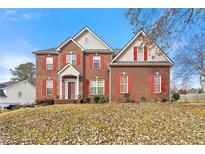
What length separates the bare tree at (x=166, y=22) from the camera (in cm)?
520

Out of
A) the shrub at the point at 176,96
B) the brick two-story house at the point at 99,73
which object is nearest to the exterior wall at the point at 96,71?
the brick two-story house at the point at 99,73

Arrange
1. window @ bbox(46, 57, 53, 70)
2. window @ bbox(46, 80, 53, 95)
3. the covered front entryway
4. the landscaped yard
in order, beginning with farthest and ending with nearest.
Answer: window @ bbox(46, 57, 53, 70), the covered front entryway, window @ bbox(46, 80, 53, 95), the landscaped yard

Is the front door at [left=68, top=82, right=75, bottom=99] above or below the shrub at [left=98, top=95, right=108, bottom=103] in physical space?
above

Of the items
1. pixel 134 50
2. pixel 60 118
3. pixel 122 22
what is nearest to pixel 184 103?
pixel 134 50

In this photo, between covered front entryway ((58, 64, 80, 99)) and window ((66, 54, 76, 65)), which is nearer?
covered front entryway ((58, 64, 80, 99))

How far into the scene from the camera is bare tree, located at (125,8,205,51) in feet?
17.0

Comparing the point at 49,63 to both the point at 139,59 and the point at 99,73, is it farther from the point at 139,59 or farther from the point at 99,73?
the point at 139,59

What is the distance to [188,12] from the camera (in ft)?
16.8

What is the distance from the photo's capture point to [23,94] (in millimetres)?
6027

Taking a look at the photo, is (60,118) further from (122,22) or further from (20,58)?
(122,22)

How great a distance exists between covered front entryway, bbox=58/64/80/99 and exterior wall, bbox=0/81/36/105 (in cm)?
99

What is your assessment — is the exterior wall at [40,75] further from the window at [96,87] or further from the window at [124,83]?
the window at [124,83]

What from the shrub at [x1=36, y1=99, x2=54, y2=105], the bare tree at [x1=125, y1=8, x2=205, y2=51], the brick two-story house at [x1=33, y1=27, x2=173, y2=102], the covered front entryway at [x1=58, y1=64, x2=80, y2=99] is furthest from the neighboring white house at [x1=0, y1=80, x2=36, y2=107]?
the bare tree at [x1=125, y1=8, x2=205, y2=51]

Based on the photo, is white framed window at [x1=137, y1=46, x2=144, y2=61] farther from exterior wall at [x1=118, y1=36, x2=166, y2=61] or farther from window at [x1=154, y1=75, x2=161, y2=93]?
window at [x1=154, y1=75, x2=161, y2=93]
